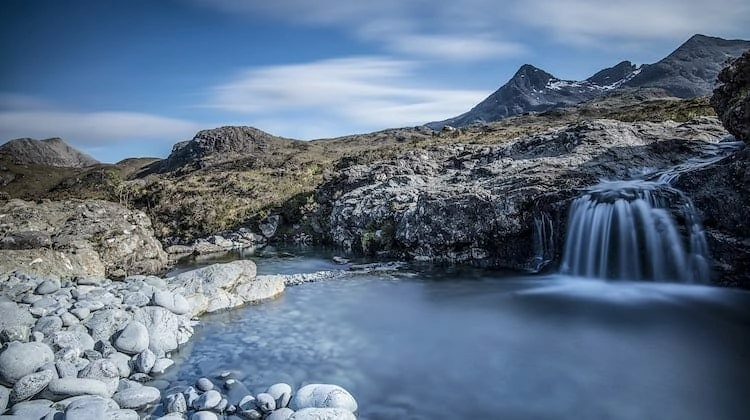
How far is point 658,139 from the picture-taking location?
24578mm

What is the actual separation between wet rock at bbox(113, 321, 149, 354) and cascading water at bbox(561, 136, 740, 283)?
15.6 m

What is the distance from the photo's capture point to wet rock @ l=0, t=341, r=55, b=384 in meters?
8.02

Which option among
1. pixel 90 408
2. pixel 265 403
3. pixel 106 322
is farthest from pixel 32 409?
pixel 106 322

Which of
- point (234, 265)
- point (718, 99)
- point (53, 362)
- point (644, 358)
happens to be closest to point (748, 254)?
point (718, 99)

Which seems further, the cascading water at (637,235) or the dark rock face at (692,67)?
the dark rock face at (692,67)

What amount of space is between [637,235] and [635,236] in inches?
3.1

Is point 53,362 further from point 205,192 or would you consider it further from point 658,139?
point 205,192

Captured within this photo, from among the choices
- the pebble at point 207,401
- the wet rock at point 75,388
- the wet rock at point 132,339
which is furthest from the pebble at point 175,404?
the wet rock at point 132,339

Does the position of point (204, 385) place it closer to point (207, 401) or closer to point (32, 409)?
point (207, 401)

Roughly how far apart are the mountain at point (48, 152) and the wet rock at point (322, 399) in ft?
526

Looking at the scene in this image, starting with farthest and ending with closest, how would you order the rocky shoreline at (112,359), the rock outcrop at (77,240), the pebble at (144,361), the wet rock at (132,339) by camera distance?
the rock outcrop at (77,240) < the wet rock at (132,339) < the pebble at (144,361) < the rocky shoreline at (112,359)

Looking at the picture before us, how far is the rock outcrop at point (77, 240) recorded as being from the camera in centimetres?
1636

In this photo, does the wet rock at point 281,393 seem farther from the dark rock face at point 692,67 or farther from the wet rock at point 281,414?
the dark rock face at point 692,67

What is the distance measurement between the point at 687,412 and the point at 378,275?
13.8 meters
